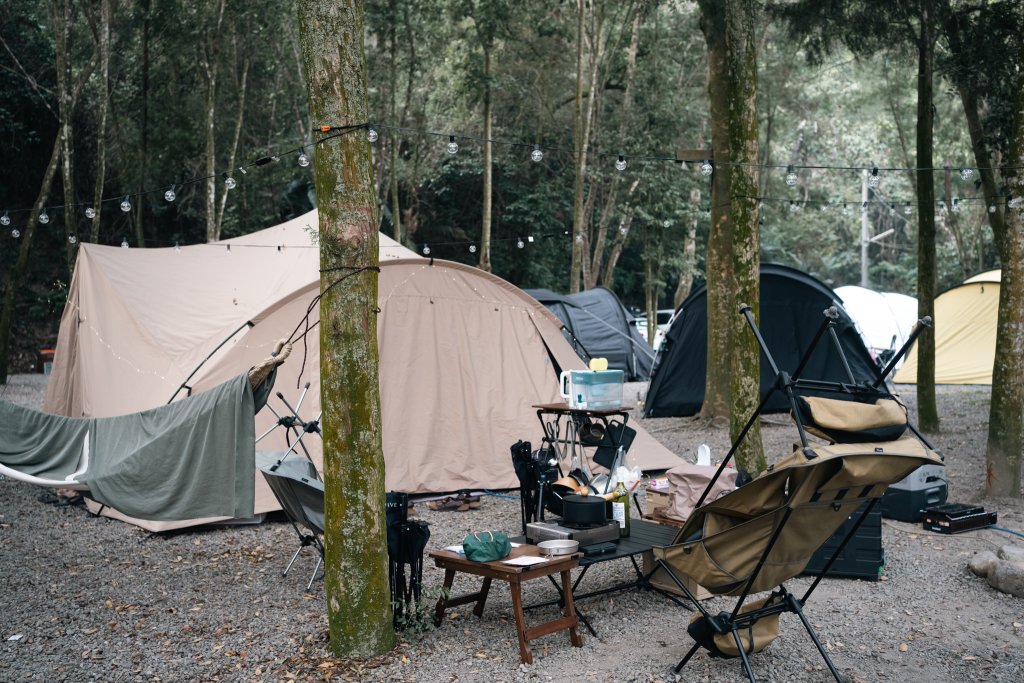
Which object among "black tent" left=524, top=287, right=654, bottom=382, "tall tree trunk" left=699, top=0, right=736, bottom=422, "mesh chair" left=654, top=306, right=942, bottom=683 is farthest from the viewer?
"black tent" left=524, top=287, right=654, bottom=382

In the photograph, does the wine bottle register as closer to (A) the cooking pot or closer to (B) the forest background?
(A) the cooking pot

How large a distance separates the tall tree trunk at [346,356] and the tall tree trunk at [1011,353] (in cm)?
478

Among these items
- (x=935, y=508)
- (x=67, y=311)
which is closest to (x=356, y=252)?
(x=935, y=508)

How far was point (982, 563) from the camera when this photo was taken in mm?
5086

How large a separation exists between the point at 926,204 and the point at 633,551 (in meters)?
Result: 6.34

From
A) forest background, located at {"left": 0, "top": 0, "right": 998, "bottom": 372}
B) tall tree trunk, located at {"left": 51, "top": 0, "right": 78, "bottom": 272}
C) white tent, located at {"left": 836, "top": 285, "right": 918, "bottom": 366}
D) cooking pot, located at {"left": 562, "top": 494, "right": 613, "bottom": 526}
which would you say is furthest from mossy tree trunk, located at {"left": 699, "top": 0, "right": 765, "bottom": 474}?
white tent, located at {"left": 836, "top": 285, "right": 918, "bottom": 366}

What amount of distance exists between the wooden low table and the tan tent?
1255 cm

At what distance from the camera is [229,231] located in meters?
19.5

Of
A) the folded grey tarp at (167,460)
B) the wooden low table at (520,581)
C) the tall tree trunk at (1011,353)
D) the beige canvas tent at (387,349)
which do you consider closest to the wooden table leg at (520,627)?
the wooden low table at (520,581)

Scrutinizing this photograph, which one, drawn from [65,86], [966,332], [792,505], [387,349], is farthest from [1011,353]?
[65,86]

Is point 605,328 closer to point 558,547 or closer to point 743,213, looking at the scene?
point 743,213

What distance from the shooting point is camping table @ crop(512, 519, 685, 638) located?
4.25m

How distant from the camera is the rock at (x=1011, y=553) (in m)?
4.96

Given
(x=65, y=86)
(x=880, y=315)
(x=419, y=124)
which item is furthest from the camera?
(x=880, y=315)
